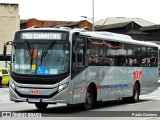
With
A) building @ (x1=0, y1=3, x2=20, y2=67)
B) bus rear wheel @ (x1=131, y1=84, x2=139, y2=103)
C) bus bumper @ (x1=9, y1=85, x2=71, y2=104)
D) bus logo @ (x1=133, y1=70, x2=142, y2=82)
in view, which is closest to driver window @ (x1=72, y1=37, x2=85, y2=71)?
bus bumper @ (x1=9, y1=85, x2=71, y2=104)

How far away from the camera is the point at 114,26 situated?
104375 mm

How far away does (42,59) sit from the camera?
16.3 m

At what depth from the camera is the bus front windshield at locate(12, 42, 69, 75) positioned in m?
16.2

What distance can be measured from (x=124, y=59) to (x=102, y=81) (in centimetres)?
271

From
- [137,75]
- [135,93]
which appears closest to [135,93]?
[135,93]

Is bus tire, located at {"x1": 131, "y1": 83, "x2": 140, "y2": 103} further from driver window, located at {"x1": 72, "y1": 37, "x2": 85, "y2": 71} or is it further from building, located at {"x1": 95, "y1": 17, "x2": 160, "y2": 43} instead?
building, located at {"x1": 95, "y1": 17, "x2": 160, "y2": 43}

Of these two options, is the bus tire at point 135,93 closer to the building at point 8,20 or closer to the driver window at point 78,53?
the driver window at point 78,53

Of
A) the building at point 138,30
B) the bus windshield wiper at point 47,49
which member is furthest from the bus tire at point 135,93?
the building at point 138,30

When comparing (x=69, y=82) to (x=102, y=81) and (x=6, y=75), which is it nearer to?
(x=102, y=81)

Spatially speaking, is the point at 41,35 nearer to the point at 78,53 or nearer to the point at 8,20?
the point at 78,53

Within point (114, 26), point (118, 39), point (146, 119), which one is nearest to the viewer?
point (146, 119)

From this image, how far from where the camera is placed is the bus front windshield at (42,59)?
16188mm

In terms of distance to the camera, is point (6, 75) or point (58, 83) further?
point (6, 75)

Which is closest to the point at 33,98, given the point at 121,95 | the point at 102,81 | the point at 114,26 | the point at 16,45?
the point at 16,45
